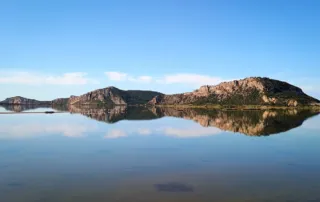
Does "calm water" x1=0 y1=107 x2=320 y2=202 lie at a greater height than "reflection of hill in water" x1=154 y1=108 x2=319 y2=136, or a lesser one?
lesser

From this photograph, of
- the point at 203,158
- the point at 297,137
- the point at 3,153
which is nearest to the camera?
the point at 203,158

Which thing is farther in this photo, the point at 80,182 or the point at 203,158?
the point at 203,158

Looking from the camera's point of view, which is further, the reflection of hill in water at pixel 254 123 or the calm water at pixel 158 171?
the reflection of hill in water at pixel 254 123

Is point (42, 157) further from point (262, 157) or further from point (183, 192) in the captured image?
point (262, 157)

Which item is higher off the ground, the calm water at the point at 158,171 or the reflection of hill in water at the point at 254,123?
the reflection of hill in water at the point at 254,123

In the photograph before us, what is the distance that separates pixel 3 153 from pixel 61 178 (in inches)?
782

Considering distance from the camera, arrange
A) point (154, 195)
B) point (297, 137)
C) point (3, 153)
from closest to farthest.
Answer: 1. point (154, 195)
2. point (3, 153)
3. point (297, 137)

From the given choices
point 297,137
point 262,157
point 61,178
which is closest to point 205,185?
point 61,178

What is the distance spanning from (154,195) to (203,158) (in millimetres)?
19092

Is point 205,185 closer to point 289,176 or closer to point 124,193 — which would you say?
point 124,193

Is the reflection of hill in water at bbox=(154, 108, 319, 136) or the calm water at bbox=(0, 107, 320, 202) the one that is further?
the reflection of hill in water at bbox=(154, 108, 319, 136)

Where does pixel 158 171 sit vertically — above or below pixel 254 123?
below

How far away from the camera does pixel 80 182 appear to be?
30.6 meters

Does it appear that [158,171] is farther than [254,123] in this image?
No
